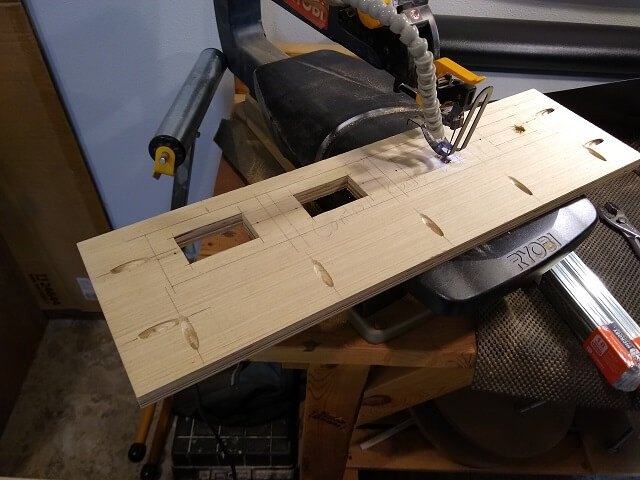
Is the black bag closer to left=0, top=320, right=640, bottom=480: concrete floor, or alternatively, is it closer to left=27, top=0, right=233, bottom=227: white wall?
left=0, top=320, right=640, bottom=480: concrete floor

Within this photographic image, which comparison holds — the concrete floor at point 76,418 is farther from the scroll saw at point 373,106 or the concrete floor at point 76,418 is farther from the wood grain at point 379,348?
the scroll saw at point 373,106

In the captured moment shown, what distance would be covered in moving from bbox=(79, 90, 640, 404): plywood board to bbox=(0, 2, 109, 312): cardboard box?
65 cm

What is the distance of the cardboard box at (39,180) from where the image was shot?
2.99 feet

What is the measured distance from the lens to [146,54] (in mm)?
1007

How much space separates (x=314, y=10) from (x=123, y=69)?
1.93ft

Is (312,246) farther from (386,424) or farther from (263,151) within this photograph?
(386,424)

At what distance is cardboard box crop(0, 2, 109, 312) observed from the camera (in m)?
0.91

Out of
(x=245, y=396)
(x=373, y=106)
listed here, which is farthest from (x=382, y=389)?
(x=245, y=396)

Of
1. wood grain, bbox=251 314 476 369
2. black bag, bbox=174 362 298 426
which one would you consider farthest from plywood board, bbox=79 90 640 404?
black bag, bbox=174 362 298 426

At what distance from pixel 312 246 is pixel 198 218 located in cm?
14

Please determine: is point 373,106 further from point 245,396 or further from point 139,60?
point 245,396

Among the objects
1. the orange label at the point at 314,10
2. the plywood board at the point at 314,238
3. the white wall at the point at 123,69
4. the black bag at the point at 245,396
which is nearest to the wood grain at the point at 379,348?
the plywood board at the point at 314,238

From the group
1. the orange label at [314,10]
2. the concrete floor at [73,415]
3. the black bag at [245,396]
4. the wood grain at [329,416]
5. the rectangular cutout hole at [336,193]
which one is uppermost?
the orange label at [314,10]

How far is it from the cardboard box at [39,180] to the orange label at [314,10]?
1.84 feet
